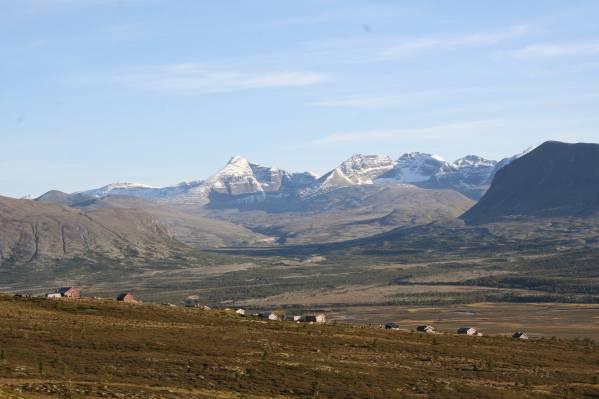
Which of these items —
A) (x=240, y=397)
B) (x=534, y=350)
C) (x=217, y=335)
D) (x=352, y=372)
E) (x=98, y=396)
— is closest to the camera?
(x=98, y=396)

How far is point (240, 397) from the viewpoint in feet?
170

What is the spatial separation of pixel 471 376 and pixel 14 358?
30134 millimetres

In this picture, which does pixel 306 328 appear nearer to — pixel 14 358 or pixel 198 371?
pixel 198 371

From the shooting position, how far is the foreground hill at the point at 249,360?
178 feet

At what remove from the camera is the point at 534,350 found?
3182 inches

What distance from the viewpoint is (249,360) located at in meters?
62.9

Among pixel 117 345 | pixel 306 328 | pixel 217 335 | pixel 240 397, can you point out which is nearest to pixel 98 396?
pixel 240 397

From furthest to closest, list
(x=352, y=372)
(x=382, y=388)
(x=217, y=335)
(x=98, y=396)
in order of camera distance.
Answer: (x=217, y=335)
(x=352, y=372)
(x=382, y=388)
(x=98, y=396)

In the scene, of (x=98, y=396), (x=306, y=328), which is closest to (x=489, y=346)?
(x=306, y=328)

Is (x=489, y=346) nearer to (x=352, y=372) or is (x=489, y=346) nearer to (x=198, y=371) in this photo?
(x=352, y=372)

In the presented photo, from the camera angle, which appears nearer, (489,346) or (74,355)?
(74,355)

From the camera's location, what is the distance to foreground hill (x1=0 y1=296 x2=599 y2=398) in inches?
2135

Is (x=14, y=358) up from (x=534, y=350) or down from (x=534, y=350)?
up

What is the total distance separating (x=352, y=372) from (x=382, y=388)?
407 cm
